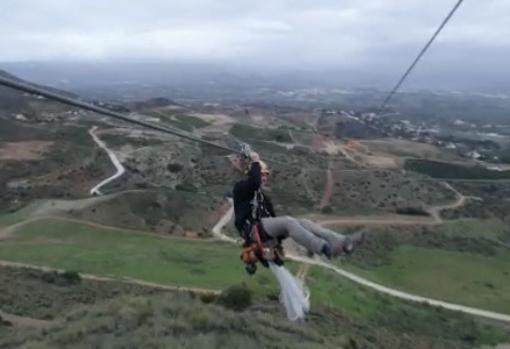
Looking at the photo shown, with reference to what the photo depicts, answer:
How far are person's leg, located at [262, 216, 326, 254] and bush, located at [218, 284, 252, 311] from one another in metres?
12.0

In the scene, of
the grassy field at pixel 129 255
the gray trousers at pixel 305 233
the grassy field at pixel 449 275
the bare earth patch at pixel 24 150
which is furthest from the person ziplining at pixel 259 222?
the bare earth patch at pixel 24 150

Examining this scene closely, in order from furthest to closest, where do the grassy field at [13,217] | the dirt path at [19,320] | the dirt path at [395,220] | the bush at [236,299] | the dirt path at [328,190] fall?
the dirt path at [328,190], the dirt path at [395,220], the grassy field at [13,217], the bush at [236,299], the dirt path at [19,320]

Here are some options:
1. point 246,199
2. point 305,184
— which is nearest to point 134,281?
point 246,199

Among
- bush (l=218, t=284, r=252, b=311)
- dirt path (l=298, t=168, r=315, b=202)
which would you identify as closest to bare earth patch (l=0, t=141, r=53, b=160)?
dirt path (l=298, t=168, r=315, b=202)

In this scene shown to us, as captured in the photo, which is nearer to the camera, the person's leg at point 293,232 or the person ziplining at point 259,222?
the person's leg at point 293,232

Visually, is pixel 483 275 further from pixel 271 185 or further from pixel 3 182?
pixel 3 182

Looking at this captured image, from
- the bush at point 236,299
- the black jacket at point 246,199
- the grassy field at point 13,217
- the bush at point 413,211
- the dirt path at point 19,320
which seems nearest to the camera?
the black jacket at point 246,199

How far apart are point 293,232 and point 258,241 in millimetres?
1056

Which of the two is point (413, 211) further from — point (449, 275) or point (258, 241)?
point (258, 241)

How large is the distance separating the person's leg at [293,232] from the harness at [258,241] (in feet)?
0.55

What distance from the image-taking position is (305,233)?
36.4 feet

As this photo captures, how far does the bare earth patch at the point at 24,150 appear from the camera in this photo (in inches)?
2904

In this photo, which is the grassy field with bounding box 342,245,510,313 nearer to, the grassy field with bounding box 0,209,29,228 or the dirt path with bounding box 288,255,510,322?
the dirt path with bounding box 288,255,510,322

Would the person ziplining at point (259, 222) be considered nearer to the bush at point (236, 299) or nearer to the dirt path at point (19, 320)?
the bush at point (236, 299)
